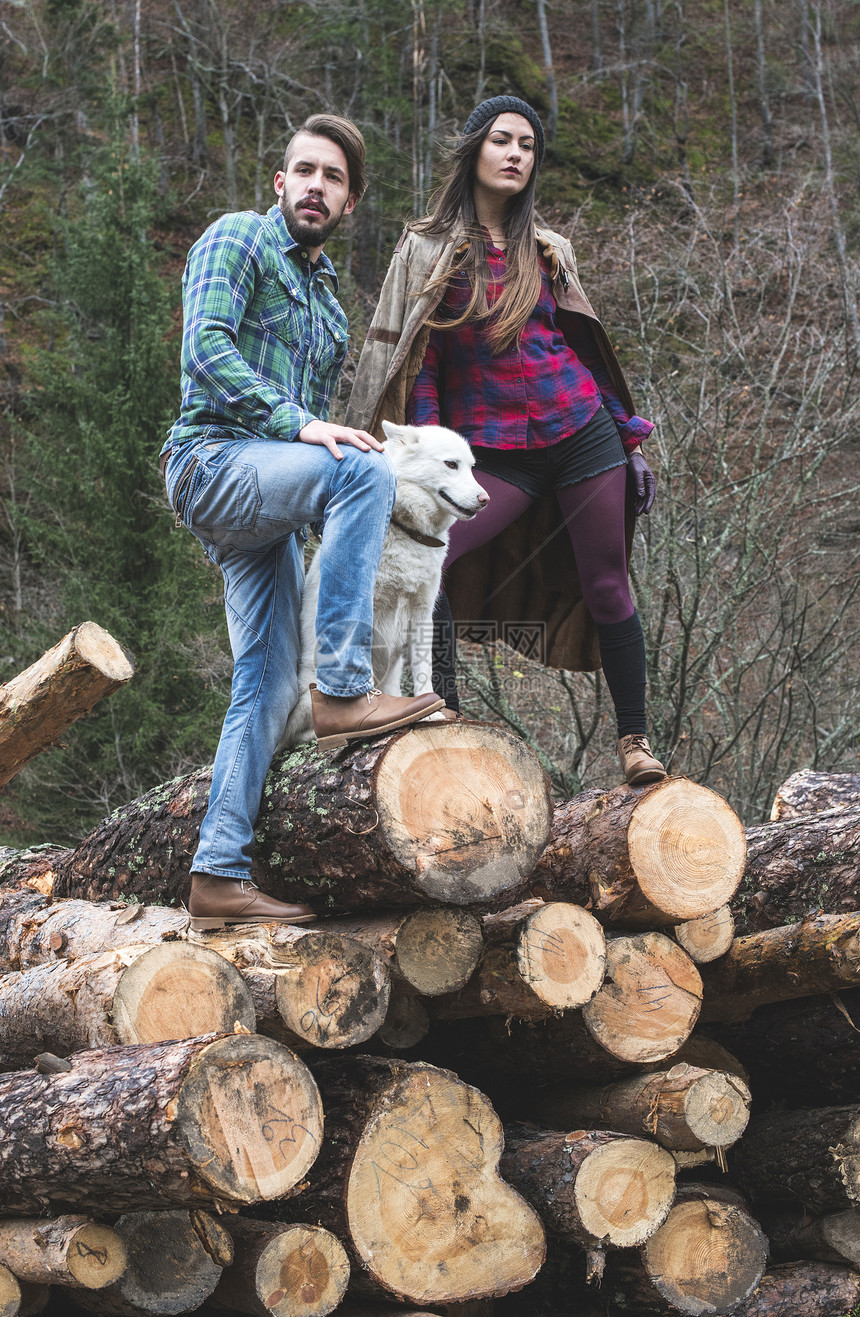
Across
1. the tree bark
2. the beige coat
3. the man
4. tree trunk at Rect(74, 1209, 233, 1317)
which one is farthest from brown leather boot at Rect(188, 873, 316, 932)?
the tree bark

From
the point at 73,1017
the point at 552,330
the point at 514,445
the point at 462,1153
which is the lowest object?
the point at 462,1153

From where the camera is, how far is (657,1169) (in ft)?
9.70

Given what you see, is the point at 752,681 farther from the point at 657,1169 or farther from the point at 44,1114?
the point at 44,1114

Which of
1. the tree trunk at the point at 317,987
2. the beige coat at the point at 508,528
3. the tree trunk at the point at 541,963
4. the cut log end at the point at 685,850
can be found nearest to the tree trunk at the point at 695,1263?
the tree trunk at the point at 541,963

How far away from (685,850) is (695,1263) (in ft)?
3.92

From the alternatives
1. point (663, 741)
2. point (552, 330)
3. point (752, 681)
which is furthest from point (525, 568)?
point (752, 681)

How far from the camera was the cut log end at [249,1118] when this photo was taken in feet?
7.13

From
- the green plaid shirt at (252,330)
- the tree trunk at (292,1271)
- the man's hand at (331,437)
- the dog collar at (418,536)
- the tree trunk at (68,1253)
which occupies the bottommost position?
the tree trunk at (292,1271)

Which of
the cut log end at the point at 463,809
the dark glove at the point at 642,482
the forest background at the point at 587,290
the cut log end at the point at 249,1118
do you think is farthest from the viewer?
the forest background at the point at 587,290

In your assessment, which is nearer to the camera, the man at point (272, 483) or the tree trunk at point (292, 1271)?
the tree trunk at point (292, 1271)

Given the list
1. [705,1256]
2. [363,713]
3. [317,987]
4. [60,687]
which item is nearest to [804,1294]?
[705,1256]

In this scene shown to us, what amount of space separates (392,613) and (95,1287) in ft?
6.91

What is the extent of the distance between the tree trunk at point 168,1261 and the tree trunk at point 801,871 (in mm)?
2067

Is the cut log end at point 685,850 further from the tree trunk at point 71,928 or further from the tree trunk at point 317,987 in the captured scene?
the tree trunk at point 71,928
